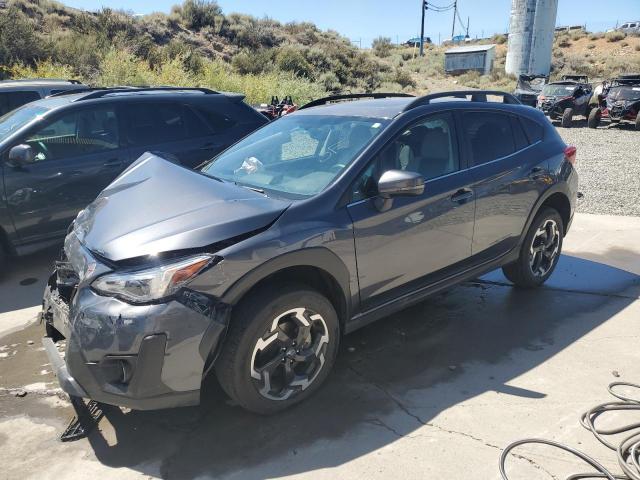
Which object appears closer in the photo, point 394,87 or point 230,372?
point 230,372

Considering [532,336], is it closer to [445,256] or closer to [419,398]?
[445,256]

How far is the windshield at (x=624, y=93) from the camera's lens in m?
17.1

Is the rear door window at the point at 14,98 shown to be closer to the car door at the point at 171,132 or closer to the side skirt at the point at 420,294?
the car door at the point at 171,132

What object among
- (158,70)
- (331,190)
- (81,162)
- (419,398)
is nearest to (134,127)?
Result: (81,162)

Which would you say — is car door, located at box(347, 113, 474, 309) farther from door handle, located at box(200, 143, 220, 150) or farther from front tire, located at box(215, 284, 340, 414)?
door handle, located at box(200, 143, 220, 150)

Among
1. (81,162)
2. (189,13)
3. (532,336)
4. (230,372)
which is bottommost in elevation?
(532,336)

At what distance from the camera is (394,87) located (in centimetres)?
3209

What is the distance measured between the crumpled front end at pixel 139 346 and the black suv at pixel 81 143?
2609mm

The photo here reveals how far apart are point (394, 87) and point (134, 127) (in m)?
28.3

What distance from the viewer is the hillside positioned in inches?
717

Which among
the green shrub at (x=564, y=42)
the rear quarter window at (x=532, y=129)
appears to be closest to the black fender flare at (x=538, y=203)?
the rear quarter window at (x=532, y=129)

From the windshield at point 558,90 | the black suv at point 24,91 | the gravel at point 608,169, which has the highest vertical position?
the black suv at point 24,91

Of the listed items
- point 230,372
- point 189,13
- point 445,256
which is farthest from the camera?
point 189,13

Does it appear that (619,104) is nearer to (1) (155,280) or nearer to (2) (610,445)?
(2) (610,445)
